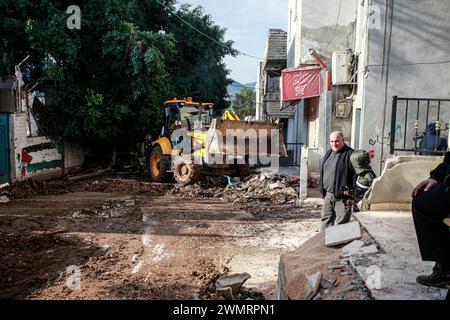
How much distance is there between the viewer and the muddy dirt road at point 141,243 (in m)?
4.77

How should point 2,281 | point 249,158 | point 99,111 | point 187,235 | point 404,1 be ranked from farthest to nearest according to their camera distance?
point 99,111
point 249,158
point 404,1
point 187,235
point 2,281

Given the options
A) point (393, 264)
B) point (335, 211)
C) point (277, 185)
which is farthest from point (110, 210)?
point (393, 264)

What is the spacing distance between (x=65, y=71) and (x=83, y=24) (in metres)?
1.67

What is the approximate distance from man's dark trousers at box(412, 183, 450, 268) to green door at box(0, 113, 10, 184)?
1089 centimetres

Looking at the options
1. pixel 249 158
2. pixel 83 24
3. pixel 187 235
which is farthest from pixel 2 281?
pixel 83 24

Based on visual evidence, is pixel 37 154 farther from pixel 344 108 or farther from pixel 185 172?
pixel 344 108

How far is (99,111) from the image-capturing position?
14.0 metres

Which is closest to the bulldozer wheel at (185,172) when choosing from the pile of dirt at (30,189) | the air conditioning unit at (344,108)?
Result: the pile of dirt at (30,189)

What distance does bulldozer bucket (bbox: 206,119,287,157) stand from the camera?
37.6ft

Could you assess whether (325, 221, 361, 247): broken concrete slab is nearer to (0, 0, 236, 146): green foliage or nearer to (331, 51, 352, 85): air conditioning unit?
(331, 51, 352, 85): air conditioning unit

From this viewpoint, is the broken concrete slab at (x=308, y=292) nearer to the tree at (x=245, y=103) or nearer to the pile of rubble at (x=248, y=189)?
the pile of rubble at (x=248, y=189)

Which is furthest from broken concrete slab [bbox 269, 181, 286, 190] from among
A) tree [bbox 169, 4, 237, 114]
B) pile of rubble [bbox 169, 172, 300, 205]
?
tree [bbox 169, 4, 237, 114]

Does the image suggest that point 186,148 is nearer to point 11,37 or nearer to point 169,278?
point 11,37

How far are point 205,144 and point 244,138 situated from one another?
1.13m
